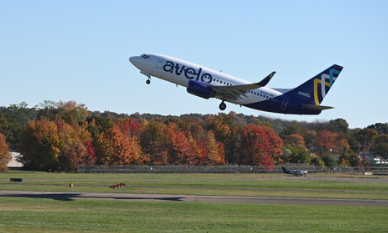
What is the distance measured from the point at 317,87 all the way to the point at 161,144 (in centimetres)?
9512

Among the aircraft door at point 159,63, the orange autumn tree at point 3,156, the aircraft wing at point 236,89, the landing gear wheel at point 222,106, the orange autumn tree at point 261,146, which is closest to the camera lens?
the aircraft wing at point 236,89

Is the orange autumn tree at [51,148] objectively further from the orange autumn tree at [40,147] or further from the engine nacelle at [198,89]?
the engine nacelle at [198,89]

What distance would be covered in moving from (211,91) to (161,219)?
2521 cm

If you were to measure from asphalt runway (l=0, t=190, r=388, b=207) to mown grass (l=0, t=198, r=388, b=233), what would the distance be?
3.75 m

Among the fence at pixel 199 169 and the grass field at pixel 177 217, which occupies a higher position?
the fence at pixel 199 169

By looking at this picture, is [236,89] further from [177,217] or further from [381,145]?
[381,145]

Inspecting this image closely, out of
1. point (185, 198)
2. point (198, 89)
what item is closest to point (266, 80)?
point (198, 89)

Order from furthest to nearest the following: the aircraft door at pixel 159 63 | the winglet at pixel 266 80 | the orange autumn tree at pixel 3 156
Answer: the orange autumn tree at pixel 3 156, the aircraft door at pixel 159 63, the winglet at pixel 266 80

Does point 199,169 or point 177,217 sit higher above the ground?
point 199,169

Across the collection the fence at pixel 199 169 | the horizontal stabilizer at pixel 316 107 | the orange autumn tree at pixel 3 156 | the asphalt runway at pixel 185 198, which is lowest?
the asphalt runway at pixel 185 198

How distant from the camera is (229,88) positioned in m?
71.2

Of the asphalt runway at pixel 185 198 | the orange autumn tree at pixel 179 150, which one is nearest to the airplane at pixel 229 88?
the asphalt runway at pixel 185 198

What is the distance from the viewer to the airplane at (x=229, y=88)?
71188 millimetres

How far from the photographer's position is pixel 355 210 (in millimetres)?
59500
